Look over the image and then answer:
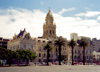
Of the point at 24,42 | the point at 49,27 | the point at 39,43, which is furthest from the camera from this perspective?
the point at 49,27

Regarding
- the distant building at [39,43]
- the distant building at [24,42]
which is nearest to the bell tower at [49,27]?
the distant building at [39,43]

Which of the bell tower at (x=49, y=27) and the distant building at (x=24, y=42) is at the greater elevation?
the bell tower at (x=49, y=27)

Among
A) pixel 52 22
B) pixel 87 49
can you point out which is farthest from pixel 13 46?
pixel 87 49

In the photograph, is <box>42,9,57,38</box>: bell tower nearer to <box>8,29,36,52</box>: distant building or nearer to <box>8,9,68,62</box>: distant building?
<box>8,9,68,62</box>: distant building

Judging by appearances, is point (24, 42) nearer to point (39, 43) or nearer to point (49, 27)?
point (39, 43)

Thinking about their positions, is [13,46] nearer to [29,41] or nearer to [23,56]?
[29,41]

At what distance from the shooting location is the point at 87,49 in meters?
129

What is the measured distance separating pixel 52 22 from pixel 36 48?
31.3 m

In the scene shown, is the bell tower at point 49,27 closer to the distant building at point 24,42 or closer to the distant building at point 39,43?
the distant building at point 39,43

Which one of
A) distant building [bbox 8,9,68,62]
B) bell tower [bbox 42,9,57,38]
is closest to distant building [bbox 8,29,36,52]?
distant building [bbox 8,9,68,62]

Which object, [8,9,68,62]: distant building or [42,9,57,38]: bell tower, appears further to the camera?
[42,9,57,38]: bell tower

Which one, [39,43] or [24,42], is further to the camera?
[39,43]

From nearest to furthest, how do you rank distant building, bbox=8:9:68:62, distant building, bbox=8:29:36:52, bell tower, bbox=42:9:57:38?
distant building, bbox=8:29:36:52 → distant building, bbox=8:9:68:62 → bell tower, bbox=42:9:57:38

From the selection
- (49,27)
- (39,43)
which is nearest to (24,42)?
(39,43)
